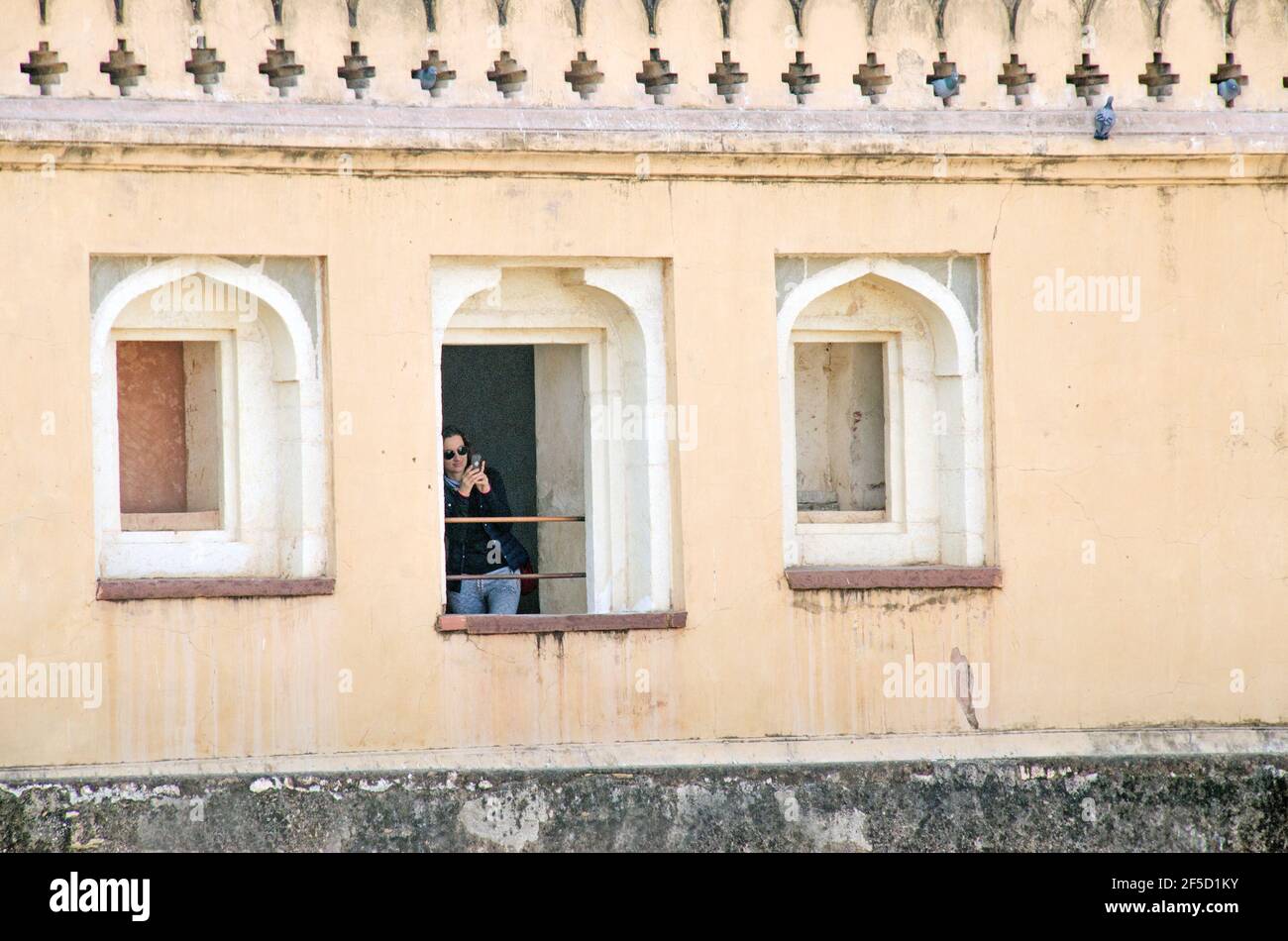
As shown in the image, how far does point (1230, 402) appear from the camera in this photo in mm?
12234

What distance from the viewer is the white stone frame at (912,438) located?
473 inches

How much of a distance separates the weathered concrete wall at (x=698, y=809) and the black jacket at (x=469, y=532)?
1.71 meters

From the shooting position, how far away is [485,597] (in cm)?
1241

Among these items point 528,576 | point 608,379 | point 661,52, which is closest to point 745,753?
point 528,576

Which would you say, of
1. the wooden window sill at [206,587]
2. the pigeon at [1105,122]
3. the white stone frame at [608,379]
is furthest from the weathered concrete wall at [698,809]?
the pigeon at [1105,122]

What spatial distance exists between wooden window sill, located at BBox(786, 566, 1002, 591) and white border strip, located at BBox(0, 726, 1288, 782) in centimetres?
82

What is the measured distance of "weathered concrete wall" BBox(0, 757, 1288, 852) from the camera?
423 inches

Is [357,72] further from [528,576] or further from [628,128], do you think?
[528,576]

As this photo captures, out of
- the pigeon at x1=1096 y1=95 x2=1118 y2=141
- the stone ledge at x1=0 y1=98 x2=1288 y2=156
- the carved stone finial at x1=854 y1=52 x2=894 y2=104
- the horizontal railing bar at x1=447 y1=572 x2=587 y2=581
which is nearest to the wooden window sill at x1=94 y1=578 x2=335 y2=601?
→ the horizontal railing bar at x1=447 y1=572 x2=587 y2=581

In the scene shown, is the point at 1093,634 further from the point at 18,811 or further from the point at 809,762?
the point at 18,811

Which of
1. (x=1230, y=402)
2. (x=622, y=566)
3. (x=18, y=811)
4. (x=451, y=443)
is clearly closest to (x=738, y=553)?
(x=622, y=566)

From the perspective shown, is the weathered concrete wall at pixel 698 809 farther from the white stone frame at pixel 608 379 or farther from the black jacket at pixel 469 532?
the black jacket at pixel 469 532

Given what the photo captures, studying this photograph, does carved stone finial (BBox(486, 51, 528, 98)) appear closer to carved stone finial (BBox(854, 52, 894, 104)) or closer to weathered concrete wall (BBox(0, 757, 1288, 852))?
carved stone finial (BBox(854, 52, 894, 104))

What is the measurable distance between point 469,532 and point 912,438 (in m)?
2.60
